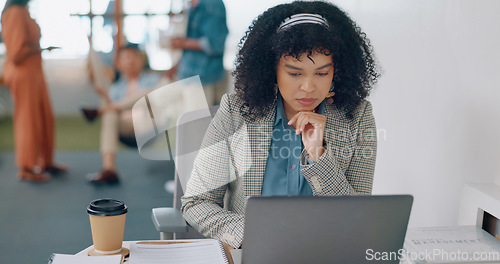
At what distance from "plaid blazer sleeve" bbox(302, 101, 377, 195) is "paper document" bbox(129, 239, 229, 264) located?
369mm

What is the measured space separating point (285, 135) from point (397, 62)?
699mm

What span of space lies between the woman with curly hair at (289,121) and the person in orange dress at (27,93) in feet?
7.77

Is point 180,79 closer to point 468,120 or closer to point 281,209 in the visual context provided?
point 468,120

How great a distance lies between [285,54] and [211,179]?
420 millimetres

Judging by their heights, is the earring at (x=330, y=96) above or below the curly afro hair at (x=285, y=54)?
below

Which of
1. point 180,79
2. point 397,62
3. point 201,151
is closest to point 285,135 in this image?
point 201,151

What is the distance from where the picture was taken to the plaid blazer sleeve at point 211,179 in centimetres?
130

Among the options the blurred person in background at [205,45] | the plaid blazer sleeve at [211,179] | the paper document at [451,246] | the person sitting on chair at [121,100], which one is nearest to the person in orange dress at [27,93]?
the person sitting on chair at [121,100]

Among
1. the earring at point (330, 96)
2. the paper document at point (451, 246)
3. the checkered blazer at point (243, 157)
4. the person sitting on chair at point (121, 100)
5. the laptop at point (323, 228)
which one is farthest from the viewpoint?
the person sitting on chair at point (121, 100)

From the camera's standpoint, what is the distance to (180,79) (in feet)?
12.0

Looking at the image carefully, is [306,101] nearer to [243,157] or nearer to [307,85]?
[307,85]

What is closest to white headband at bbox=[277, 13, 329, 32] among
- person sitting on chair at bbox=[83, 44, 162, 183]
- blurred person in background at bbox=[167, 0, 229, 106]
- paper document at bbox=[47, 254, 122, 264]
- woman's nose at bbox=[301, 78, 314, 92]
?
woman's nose at bbox=[301, 78, 314, 92]

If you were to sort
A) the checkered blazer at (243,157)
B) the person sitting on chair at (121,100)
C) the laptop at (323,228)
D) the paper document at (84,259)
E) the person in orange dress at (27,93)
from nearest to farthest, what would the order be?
the laptop at (323,228) → the paper document at (84,259) → the checkered blazer at (243,157) → the person in orange dress at (27,93) → the person sitting on chair at (121,100)

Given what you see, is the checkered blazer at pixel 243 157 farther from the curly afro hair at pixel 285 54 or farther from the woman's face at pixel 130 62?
the woman's face at pixel 130 62
